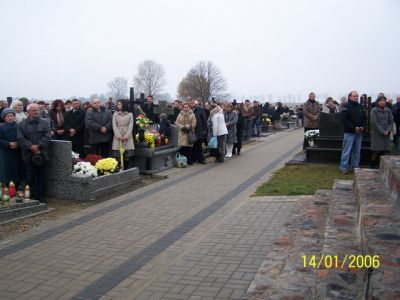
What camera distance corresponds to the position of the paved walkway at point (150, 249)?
4668 millimetres

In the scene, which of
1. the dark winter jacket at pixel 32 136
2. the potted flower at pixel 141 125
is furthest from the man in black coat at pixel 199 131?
the dark winter jacket at pixel 32 136

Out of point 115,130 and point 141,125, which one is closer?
point 115,130

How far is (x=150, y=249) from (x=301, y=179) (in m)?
5.59

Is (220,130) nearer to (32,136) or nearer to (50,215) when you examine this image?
(32,136)

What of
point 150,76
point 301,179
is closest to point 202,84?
point 150,76

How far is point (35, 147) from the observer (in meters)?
8.30

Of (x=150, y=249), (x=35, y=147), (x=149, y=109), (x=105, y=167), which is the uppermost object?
(x=149, y=109)

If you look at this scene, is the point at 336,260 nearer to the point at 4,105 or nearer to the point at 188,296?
the point at 188,296

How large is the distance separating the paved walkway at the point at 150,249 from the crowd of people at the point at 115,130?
1745mm

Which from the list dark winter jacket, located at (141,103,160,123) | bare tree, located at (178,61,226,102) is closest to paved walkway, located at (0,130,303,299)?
dark winter jacket, located at (141,103,160,123)

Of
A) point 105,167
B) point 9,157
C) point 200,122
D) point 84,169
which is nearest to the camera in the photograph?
point 9,157

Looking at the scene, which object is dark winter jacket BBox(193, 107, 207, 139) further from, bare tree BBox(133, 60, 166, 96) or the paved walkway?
bare tree BBox(133, 60, 166, 96)

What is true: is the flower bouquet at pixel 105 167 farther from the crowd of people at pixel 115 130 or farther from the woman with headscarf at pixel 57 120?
the woman with headscarf at pixel 57 120
